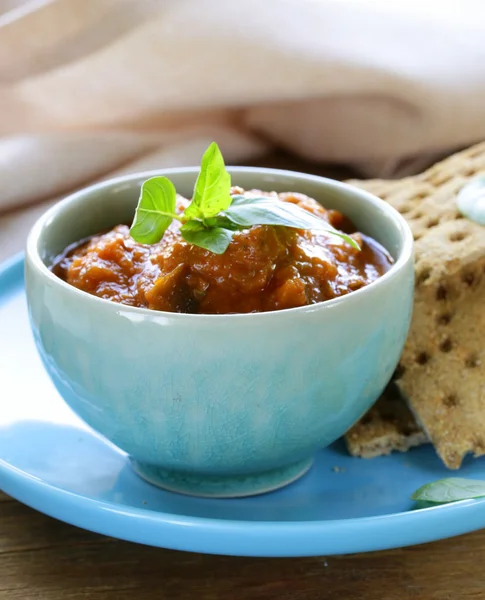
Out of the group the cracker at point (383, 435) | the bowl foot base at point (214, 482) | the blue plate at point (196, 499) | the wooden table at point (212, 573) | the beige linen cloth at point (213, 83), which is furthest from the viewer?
the beige linen cloth at point (213, 83)

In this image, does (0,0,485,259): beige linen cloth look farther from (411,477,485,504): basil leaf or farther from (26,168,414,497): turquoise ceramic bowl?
(411,477,485,504): basil leaf

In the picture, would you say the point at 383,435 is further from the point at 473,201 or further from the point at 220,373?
the point at 473,201

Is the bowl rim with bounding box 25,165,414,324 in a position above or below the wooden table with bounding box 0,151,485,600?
above

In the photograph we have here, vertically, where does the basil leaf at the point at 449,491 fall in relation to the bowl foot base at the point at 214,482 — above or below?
above

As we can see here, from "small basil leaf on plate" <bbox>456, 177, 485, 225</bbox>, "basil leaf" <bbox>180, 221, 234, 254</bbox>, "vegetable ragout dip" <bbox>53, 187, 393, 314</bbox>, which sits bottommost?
"small basil leaf on plate" <bbox>456, 177, 485, 225</bbox>

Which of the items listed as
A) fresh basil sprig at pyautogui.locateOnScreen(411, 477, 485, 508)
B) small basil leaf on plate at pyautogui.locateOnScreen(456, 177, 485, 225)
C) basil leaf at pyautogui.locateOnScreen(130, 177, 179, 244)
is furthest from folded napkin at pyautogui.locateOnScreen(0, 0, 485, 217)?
fresh basil sprig at pyautogui.locateOnScreen(411, 477, 485, 508)

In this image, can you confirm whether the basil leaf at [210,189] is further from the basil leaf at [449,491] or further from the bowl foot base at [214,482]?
the basil leaf at [449,491]

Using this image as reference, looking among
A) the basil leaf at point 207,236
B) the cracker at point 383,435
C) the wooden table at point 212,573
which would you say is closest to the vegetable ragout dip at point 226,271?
the basil leaf at point 207,236

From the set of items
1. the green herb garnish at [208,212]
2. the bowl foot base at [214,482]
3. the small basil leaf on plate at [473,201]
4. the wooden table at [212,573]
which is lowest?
the wooden table at [212,573]
